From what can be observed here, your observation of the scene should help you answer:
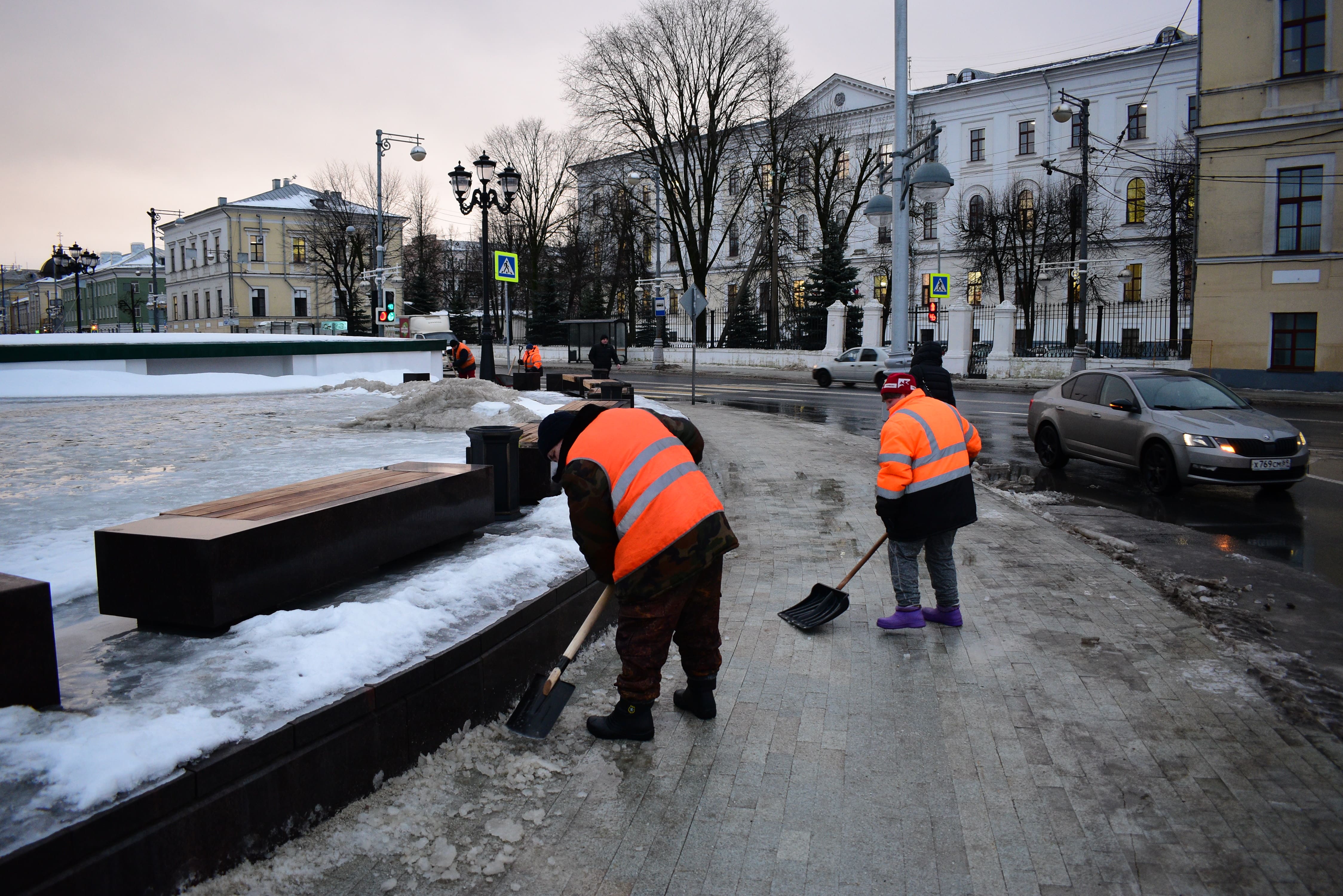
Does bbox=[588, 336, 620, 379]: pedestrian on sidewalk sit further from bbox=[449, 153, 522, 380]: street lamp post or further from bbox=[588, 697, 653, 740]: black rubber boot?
bbox=[588, 697, 653, 740]: black rubber boot

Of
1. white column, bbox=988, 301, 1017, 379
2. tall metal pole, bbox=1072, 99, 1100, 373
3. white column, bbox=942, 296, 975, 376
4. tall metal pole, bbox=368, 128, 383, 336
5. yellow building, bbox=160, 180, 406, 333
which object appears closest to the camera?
tall metal pole, bbox=1072, 99, 1100, 373

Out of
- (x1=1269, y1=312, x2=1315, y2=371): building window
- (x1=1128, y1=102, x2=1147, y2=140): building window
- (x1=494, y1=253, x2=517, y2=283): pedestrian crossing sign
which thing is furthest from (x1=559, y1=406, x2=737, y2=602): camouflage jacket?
(x1=1128, y1=102, x2=1147, y2=140): building window

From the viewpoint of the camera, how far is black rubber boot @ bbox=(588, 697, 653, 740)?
146 inches

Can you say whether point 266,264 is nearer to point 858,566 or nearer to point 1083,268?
point 1083,268

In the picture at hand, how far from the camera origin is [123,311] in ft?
288

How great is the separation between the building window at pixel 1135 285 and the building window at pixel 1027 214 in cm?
628

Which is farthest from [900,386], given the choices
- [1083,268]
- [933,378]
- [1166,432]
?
→ [1083,268]

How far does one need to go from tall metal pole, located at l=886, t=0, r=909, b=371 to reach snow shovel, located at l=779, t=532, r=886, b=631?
314 inches

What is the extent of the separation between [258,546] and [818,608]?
10.2ft

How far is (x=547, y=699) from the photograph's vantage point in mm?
3684

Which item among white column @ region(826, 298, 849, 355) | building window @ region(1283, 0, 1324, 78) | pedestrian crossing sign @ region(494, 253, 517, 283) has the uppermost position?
building window @ region(1283, 0, 1324, 78)

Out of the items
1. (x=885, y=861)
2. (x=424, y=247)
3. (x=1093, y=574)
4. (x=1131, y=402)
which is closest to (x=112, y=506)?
(x=885, y=861)

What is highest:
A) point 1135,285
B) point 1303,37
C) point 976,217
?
point 1303,37

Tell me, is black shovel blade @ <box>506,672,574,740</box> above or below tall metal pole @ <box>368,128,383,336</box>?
below
